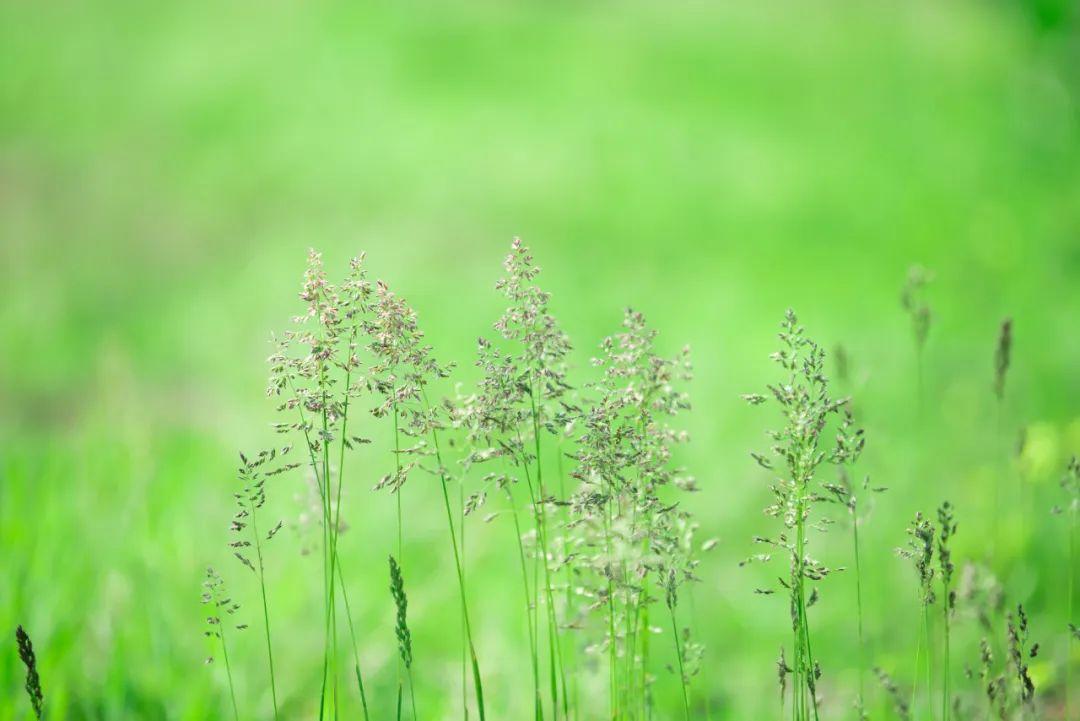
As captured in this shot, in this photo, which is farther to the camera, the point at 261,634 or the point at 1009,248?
the point at 1009,248

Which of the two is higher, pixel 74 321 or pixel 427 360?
pixel 74 321

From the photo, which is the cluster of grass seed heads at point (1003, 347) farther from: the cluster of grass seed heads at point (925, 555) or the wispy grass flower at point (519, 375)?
the wispy grass flower at point (519, 375)

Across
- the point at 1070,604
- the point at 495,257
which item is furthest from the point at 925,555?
the point at 495,257

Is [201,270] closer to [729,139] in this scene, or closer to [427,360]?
[729,139]

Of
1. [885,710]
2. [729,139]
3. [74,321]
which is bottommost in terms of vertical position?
[885,710]

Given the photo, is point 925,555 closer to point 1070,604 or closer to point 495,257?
point 1070,604

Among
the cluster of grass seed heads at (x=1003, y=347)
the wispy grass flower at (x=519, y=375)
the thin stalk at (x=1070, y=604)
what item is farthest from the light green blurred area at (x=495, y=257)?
the wispy grass flower at (x=519, y=375)

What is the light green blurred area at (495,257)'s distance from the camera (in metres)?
3.40

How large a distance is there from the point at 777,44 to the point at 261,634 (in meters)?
7.62

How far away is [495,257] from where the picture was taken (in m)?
7.02

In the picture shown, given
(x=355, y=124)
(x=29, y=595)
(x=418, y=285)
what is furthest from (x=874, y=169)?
(x=29, y=595)

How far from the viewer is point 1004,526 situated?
3.92 meters

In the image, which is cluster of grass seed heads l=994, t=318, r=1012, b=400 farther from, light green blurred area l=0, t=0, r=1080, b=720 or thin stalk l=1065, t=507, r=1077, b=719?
light green blurred area l=0, t=0, r=1080, b=720

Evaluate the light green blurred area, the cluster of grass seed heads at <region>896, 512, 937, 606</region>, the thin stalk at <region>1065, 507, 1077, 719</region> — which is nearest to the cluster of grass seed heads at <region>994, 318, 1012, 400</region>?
the thin stalk at <region>1065, 507, 1077, 719</region>
